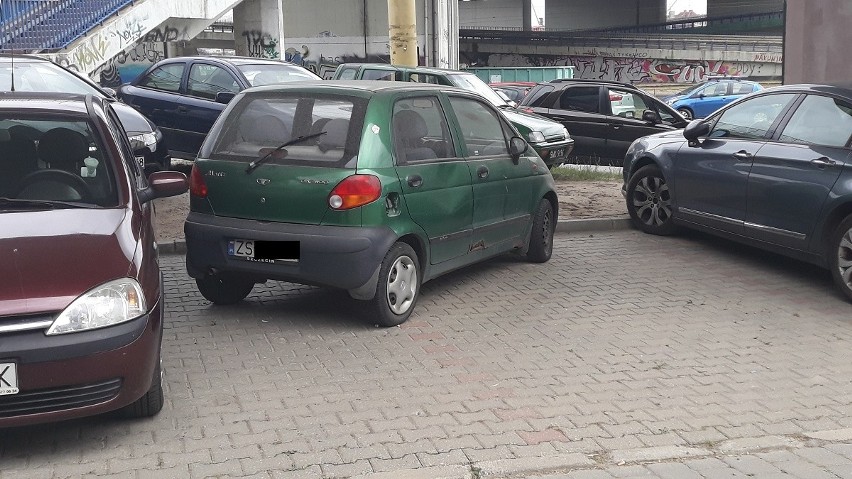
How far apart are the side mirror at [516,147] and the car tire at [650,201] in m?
2.23

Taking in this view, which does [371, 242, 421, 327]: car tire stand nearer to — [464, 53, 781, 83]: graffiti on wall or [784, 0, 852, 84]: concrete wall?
[784, 0, 852, 84]: concrete wall

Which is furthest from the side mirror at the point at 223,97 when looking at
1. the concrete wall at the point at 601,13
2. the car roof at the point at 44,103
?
the concrete wall at the point at 601,13

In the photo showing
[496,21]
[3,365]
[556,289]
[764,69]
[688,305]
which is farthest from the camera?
[496,21]

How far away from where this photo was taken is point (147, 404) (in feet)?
15.9

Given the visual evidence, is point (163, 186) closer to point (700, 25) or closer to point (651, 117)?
point (651, 117)

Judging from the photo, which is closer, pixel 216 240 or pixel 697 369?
pixel 697 369

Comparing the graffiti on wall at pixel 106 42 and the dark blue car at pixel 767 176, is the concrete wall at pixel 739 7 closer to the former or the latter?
the graffiti on wall at pixel 106 42

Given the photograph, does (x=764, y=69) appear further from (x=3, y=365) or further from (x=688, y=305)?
(x=3, y=365)

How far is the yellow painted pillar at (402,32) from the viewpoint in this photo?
13016 mm

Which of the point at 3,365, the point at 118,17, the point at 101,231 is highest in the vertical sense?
the point at 118,17

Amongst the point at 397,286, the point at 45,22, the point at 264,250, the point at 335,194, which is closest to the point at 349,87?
the point at 335,194

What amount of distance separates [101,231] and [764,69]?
60121mm

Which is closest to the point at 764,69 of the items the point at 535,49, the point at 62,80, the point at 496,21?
the point at 535,49

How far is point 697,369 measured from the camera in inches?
Answer: 232
